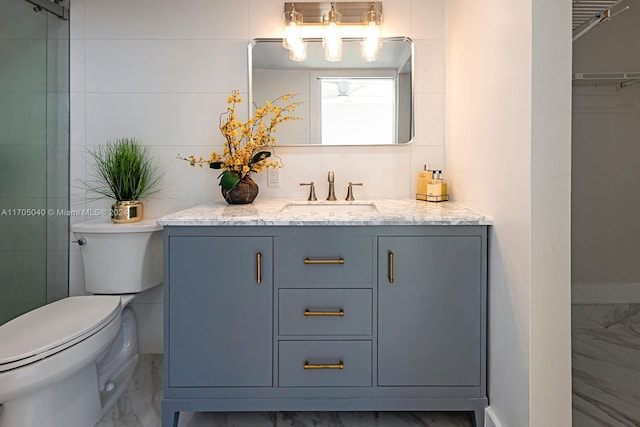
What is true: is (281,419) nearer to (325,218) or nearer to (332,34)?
(325,218)

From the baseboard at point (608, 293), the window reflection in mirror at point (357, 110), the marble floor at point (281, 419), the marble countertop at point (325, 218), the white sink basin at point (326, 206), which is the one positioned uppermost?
the window reflection in mirror at point (357, 110)

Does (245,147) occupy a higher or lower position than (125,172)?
higher

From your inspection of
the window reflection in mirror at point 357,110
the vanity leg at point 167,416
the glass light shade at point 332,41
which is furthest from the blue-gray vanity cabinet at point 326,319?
the glass light shade at point 332,41

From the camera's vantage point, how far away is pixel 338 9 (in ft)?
7.03

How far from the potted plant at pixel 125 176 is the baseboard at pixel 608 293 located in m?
2.51

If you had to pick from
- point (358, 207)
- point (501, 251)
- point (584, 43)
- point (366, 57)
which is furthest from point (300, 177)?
point (584, 43)

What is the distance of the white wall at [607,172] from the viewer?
2.40 m

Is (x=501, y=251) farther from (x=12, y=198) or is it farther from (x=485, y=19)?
(x=12, y=198)

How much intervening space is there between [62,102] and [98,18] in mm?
481

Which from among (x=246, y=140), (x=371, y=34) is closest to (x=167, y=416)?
(x=246, y=140)

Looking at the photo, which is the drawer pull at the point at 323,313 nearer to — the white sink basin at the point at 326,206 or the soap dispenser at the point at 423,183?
the white sink basin at the point at 326,206

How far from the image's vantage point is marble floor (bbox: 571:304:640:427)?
161 cm

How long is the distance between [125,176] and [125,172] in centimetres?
2

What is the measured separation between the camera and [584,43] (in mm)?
2391
